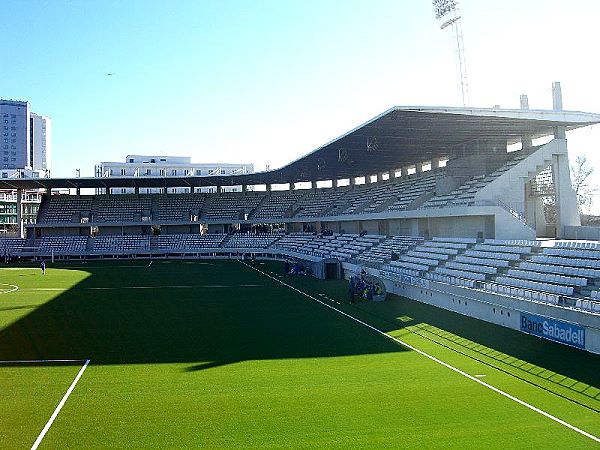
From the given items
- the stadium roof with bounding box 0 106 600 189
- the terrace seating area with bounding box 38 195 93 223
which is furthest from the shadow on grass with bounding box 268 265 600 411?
the terrace seating area with bounding box 38 195 93 223

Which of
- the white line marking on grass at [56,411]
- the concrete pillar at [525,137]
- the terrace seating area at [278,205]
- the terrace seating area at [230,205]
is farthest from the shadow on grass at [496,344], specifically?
the terrace seating area at [230,205]

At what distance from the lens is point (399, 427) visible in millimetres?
9906

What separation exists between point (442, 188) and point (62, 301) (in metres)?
23.8

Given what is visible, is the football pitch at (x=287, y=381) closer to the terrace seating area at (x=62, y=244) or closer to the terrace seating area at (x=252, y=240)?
the terrace seating area at (x=252, y=240)

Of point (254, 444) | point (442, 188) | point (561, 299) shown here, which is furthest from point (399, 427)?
point (442, 188)

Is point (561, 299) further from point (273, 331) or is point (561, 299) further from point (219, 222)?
point (219, 222)

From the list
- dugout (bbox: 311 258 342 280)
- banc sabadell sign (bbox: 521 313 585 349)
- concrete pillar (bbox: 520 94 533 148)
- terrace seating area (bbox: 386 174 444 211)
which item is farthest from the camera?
terrace seating area (bbox: 386 174 444 211)

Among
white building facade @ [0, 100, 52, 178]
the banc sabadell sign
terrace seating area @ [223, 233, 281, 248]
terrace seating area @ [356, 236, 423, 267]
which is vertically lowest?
the banc sabadell sign

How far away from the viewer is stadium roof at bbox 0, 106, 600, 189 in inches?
1043

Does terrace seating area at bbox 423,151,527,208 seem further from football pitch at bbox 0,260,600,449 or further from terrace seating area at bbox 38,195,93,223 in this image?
terrace seating area at bbox 38,195,93,223

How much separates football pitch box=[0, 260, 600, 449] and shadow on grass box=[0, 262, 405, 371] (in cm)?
9

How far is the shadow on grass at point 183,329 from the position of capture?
15.8m

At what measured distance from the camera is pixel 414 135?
108ft

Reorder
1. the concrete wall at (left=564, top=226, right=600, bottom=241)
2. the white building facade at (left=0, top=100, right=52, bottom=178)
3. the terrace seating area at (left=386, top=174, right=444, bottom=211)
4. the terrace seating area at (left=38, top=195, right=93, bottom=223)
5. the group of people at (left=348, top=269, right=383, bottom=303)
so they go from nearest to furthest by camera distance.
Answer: the group of people at (left=348, top=269, right=383, bottom=303), the concrete wall at (left=564, top=226, right=600, bottom=241), the terrace seating area at (left=386, top=174, right=444, bottom=211), the terrace seating area at (left=38, top=195, right=93, bottom=223), the white building facade at (left=0, top=100, right=52, bottom=178)
